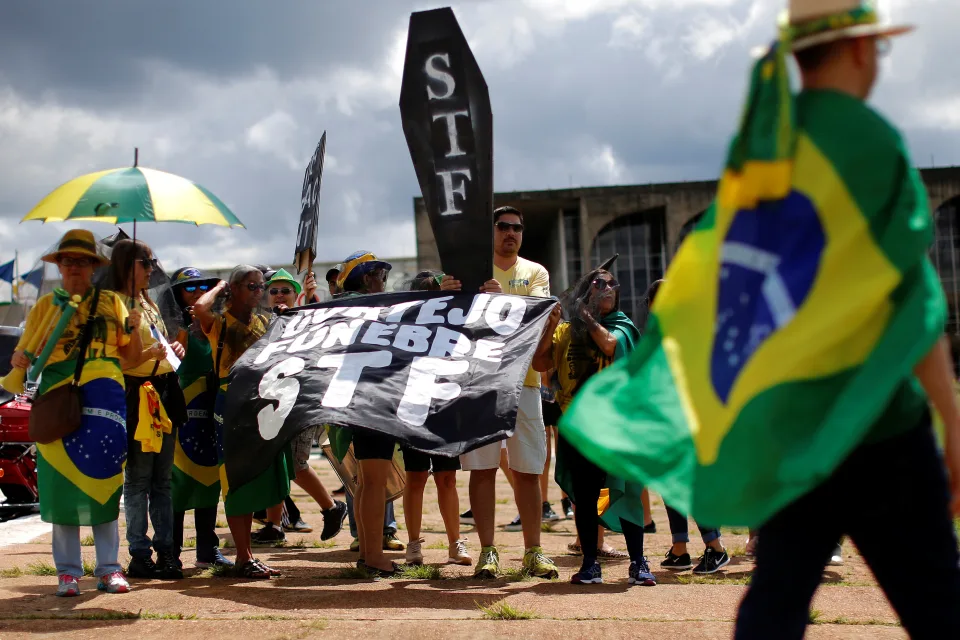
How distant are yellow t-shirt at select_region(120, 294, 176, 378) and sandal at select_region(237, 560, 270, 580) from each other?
124 centimetres

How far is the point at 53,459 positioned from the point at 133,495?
746mm

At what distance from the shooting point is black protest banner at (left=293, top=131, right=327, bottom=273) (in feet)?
23.4

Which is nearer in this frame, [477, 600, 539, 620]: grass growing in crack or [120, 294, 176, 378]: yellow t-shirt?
[477, 600, 539, 620]: grass growing in crack

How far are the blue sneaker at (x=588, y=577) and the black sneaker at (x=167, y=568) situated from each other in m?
2.31

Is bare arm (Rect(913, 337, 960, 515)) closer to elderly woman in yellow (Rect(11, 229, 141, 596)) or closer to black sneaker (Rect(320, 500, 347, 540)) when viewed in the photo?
elderly woman in yellow (Rect(11, 229, 141, 596))

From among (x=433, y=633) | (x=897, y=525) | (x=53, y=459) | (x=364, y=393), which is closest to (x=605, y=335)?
(x=364, y=393)

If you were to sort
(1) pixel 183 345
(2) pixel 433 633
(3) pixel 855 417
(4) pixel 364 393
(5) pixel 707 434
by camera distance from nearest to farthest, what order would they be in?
(3) pixel 855 417, (5) pixel 707 434, (2) pixel 433 633, (4) pixel 364 393, (1) pixel 183 345

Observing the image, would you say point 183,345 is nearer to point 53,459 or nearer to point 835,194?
point 53,459

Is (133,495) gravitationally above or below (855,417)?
below

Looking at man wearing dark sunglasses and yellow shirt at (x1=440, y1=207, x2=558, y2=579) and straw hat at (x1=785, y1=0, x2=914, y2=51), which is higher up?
straw hat at (x1=785, y1=0, x2=914, y2=51)

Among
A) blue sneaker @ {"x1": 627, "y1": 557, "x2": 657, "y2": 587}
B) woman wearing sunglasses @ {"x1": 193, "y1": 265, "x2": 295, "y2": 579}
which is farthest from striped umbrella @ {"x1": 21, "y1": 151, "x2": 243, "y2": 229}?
blue sneaker @ {"x1": 627, "y1": 557, "x2": 657, "y2": 587}

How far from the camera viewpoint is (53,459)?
5.02m

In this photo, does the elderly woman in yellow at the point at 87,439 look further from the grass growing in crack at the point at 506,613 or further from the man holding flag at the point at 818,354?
the man holding flag at the point at 818,354

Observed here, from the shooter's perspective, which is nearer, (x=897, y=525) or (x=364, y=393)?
(x=897, y=525)
